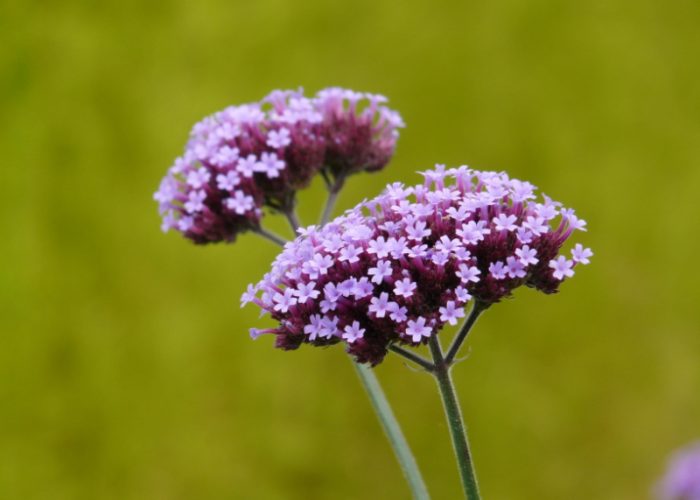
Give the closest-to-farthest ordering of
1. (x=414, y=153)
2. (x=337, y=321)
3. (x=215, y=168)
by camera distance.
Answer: (x=337, y=321), (x=215, y=168), (x=414, y=153)

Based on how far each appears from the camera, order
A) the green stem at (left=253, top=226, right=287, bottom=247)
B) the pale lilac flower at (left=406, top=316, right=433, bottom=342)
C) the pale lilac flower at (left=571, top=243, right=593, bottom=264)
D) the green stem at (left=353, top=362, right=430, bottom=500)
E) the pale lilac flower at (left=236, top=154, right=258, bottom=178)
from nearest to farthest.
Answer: the pale lilac flower at (left=406, top=316, right=433, bottom=342) < the pale lilac flower at (left=571, top=243, right=593, bottom=264) < the green stem at (left=353, top=362, right=430, bottom=500) < the pale lilac flower at (left=236, top=154, right=258, bottom=178) < the green stem at (left=253, top=226, right=287, bottom=247)

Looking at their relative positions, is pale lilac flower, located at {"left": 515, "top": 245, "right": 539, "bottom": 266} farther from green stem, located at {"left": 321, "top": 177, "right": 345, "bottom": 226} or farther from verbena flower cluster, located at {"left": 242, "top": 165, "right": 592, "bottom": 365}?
green stem, located at {"left": 321, "top": 177, "right": 345, "bottom": 226}

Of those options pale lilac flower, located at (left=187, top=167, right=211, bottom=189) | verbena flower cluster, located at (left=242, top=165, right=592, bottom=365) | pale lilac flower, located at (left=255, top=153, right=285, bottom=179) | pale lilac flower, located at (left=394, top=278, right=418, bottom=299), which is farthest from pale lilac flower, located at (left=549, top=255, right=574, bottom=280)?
pale lilac flower, located at (left=187, top=167, right=211, bottom=189)

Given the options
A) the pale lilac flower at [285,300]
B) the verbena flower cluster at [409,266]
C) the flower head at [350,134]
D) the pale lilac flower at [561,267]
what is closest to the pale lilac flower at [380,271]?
the verbena flower cluster at [409,266]

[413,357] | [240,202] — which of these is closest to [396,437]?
[413,357]

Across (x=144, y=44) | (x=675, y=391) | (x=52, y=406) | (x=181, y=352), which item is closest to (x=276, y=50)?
(x=144, y=44)

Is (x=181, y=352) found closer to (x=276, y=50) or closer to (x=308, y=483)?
(x=308, y=483)
